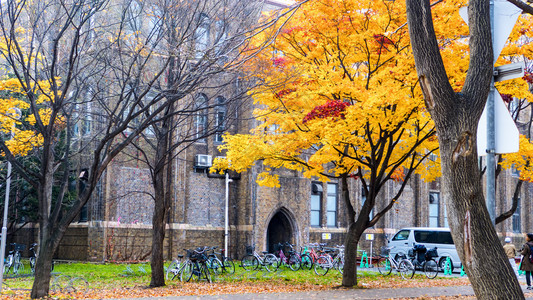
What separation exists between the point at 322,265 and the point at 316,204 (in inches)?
421

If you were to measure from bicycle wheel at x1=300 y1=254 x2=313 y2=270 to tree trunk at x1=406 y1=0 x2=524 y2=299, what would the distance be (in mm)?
17379

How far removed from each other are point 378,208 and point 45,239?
1036 inches

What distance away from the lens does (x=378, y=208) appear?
118 feet

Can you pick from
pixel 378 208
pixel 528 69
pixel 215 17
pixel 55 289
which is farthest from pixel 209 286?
pixel 378 208

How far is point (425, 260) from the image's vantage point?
75.8 feet

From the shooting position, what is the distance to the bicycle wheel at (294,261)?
2370 cm

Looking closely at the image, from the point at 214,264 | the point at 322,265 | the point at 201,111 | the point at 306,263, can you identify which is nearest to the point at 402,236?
the point at 306,263

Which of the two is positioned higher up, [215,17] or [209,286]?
[215,17]

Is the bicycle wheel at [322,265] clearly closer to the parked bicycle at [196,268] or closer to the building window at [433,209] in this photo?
the parked bicycle at [196,268]

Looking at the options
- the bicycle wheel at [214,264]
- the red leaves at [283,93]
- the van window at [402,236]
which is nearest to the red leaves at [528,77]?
the red leaves at [283,93]

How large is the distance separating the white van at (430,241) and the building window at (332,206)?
479cm

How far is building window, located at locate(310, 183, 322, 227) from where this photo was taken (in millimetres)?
33438

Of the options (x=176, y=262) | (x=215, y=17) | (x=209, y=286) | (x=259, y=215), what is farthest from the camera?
(x=259, y=215)

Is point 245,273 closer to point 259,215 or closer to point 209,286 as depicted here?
point 209,286
